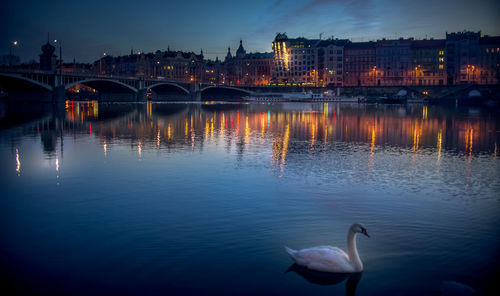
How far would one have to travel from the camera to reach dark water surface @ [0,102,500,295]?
755 centimetres

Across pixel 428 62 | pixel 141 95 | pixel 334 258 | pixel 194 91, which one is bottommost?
pixel 334 258

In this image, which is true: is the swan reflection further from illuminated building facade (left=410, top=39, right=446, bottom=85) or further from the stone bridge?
illuminated building facade (left=410, top=39, right=446, bottom=85)

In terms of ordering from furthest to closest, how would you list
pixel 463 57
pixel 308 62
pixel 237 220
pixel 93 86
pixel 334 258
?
1. pixel 308 62
2. pixel 463 57
3. pixel 93 86
4. pixel 237 220
5. pixel 334 258

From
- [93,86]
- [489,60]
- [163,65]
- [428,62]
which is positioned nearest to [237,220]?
[93,86]

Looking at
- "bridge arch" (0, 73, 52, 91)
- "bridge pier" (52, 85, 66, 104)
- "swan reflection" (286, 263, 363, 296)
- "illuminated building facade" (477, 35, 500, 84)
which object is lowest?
"swan reflection" (286, 263, 363, 296)

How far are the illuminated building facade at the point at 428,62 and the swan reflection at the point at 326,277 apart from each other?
158 meters

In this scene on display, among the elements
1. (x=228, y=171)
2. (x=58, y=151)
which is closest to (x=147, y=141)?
(x=58, y=151)

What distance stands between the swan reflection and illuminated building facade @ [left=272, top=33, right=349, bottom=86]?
163 metres

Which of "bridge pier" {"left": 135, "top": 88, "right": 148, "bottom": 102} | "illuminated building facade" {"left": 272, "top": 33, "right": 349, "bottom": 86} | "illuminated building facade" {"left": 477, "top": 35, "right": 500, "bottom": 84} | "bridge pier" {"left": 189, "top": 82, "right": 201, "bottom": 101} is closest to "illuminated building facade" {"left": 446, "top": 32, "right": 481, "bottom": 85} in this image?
"illuminated building facade" {"left": 477, "top": 35, "right": 500, "bottom": 84}

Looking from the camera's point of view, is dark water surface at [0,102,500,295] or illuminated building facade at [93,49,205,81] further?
illuminated building facade at [93,49,205,81]

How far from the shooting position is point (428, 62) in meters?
153

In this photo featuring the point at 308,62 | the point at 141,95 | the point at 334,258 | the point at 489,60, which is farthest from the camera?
the point at 308,62

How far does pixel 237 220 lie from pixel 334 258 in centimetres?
320

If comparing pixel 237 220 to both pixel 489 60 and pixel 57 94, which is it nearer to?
pixel 57 94
